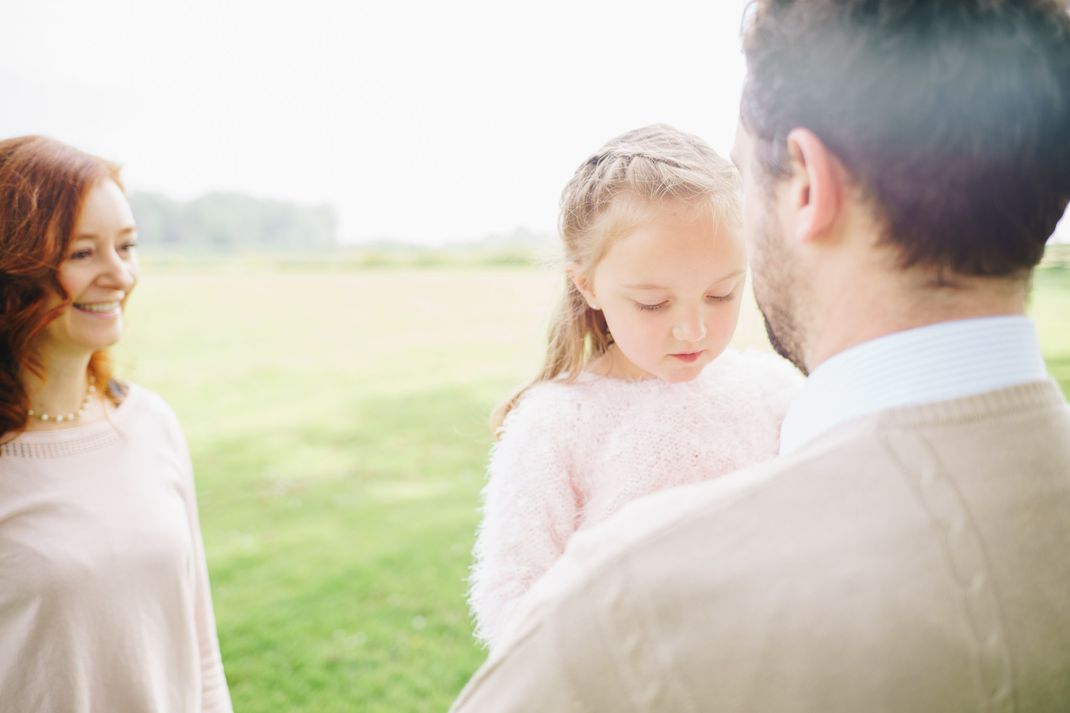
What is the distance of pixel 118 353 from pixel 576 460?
1.81m

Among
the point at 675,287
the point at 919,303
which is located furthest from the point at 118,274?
the point at 919,303

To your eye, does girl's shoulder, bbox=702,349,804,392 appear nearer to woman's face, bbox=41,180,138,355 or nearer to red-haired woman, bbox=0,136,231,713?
red-haired woman, bbox=0,136,231,713

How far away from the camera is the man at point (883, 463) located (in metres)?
0.88

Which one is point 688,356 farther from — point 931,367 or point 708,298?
point 931,367

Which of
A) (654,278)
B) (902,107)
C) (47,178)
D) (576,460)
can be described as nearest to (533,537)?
(576,460)

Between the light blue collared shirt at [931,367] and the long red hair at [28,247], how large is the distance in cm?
212

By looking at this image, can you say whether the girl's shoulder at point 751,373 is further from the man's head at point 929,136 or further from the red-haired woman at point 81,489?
the red-haired woman at point 81,489

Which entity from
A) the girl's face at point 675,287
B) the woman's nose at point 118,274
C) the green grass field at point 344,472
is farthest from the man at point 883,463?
the woman's nose at point 118,274

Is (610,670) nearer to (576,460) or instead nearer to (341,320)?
(576,460)

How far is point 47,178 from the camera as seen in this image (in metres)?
2.35

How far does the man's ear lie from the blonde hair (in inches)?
25.0

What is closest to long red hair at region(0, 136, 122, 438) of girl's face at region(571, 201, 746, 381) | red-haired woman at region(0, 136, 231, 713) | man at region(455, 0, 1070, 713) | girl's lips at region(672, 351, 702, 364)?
red-haired woman at region(0, 136, 231, 713)

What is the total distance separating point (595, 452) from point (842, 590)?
3.09ft

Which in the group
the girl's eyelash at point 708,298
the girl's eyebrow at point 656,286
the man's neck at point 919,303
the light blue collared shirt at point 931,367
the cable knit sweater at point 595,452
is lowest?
the cable knit sweater at point 595,452
